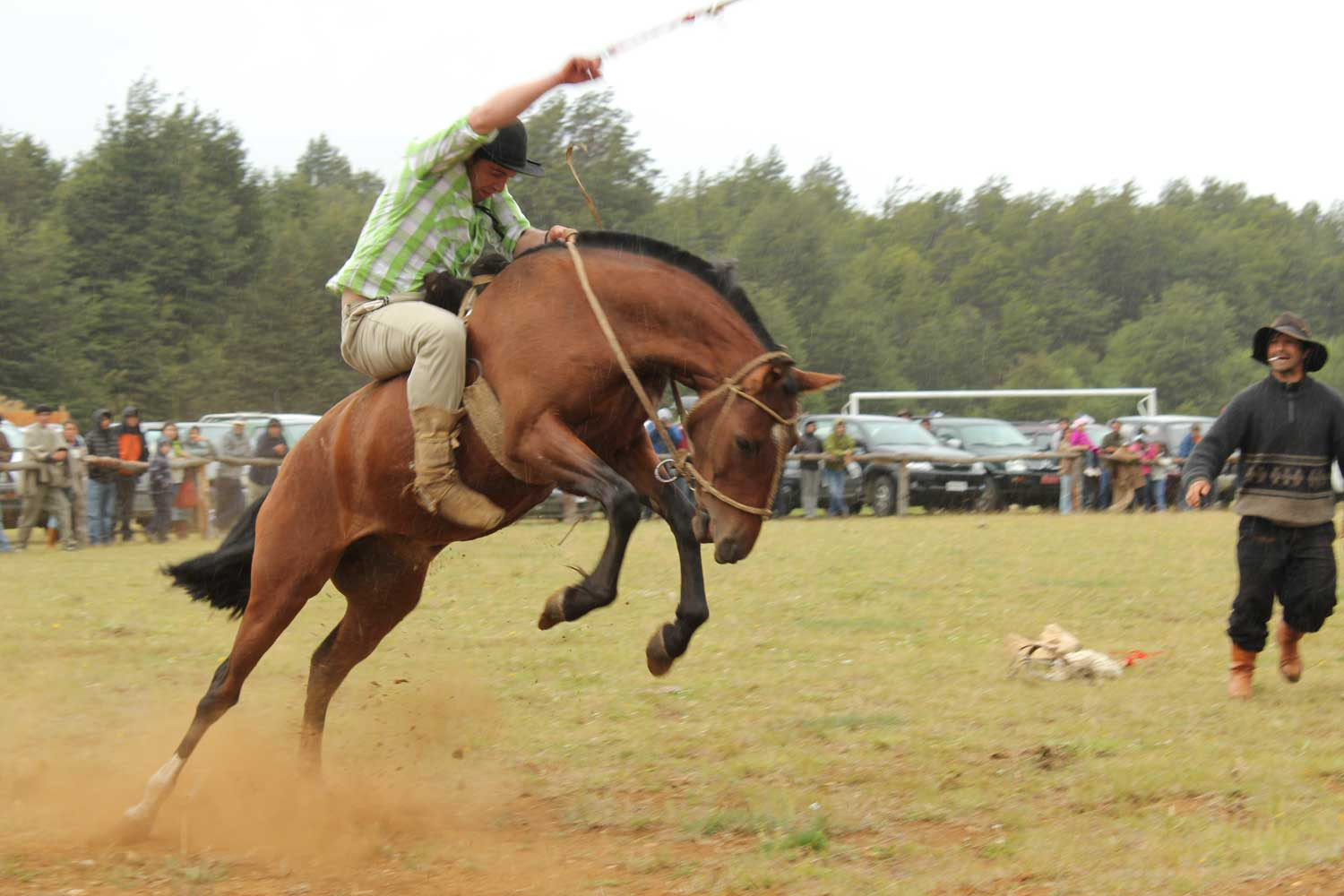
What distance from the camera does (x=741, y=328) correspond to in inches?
229

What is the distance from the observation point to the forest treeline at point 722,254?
42.6 metres

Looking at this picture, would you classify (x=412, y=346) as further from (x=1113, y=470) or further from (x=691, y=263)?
(x=1113, y=470)

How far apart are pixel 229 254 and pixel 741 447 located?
48.4m

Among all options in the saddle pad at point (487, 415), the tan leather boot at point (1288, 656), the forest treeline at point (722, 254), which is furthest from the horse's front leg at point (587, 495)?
the forest treeline at point (722, 254)

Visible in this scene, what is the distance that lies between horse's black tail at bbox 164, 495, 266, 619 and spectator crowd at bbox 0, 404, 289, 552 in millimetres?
11142

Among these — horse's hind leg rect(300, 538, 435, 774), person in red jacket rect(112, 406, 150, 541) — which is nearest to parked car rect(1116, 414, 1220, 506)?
person in red jacket rect(112, 406, 150, 541)

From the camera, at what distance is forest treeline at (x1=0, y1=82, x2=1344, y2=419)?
42.6 meters

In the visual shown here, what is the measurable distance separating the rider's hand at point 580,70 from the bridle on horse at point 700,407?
820mm

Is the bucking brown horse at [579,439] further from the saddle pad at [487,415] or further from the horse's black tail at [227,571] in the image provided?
the horse's black tail at [227,571]

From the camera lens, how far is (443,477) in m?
5.96

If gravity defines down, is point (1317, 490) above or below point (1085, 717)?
above

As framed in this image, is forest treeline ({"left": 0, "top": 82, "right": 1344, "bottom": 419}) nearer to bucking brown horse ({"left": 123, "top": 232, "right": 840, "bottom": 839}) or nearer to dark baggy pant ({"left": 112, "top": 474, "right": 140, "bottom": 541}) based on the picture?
dark baggy pant ({"left": 112, "top": 474, "right": 140, "bottom": 541})

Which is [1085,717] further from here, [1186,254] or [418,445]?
[1186,254]

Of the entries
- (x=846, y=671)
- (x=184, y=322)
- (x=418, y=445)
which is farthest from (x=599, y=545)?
(x=184, y=322)
